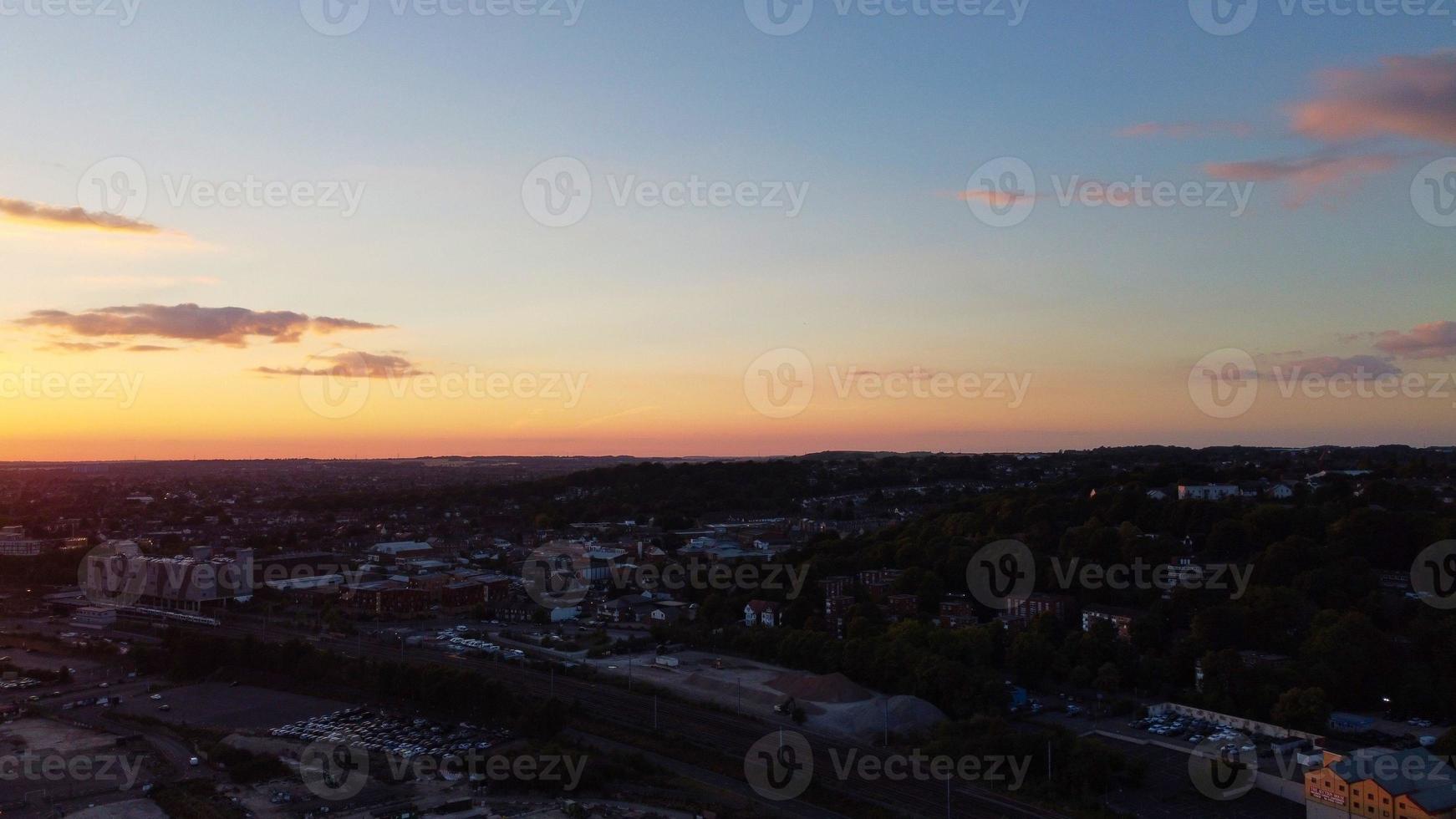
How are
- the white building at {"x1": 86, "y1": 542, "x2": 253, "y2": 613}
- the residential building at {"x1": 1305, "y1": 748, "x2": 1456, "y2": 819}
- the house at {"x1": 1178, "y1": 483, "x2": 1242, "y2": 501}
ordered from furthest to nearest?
the house at {"x1": 1178, "y1": 483, "x2": 1242, "y2": 501} < the white building at {"x1": 86, "y1": 542, "x2": 253, "y2": 613} < the residential building at {"x1": 1305, "y1": 748, "x2": 1456, "y2": 819}

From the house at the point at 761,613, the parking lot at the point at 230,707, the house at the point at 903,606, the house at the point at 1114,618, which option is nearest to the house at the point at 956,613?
the house at the point at 903,606

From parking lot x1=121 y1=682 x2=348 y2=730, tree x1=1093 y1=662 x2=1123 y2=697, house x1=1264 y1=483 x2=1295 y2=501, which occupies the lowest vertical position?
parking lot x1=121 y1=682 x2=348 y2=730

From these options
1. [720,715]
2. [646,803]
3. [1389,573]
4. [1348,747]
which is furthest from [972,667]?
[1389,573]

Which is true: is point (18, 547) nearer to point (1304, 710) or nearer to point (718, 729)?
point (718, 729)

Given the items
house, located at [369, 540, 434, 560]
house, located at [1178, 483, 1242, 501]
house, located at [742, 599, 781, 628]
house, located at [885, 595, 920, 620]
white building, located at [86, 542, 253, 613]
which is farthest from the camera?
house, located at [369, 540, 434, 560]

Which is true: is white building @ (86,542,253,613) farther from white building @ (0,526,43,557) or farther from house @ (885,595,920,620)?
house @ (885,595,920,620)

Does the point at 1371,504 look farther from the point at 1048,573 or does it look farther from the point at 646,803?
the point at 646,803

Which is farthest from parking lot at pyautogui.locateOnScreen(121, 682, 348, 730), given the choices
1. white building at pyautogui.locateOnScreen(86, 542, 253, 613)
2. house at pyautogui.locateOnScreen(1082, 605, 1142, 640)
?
house at pyautogui.locateOnScreen(1082, 605, 1142, 640)

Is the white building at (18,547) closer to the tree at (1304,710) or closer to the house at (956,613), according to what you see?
the house at (956,613)
